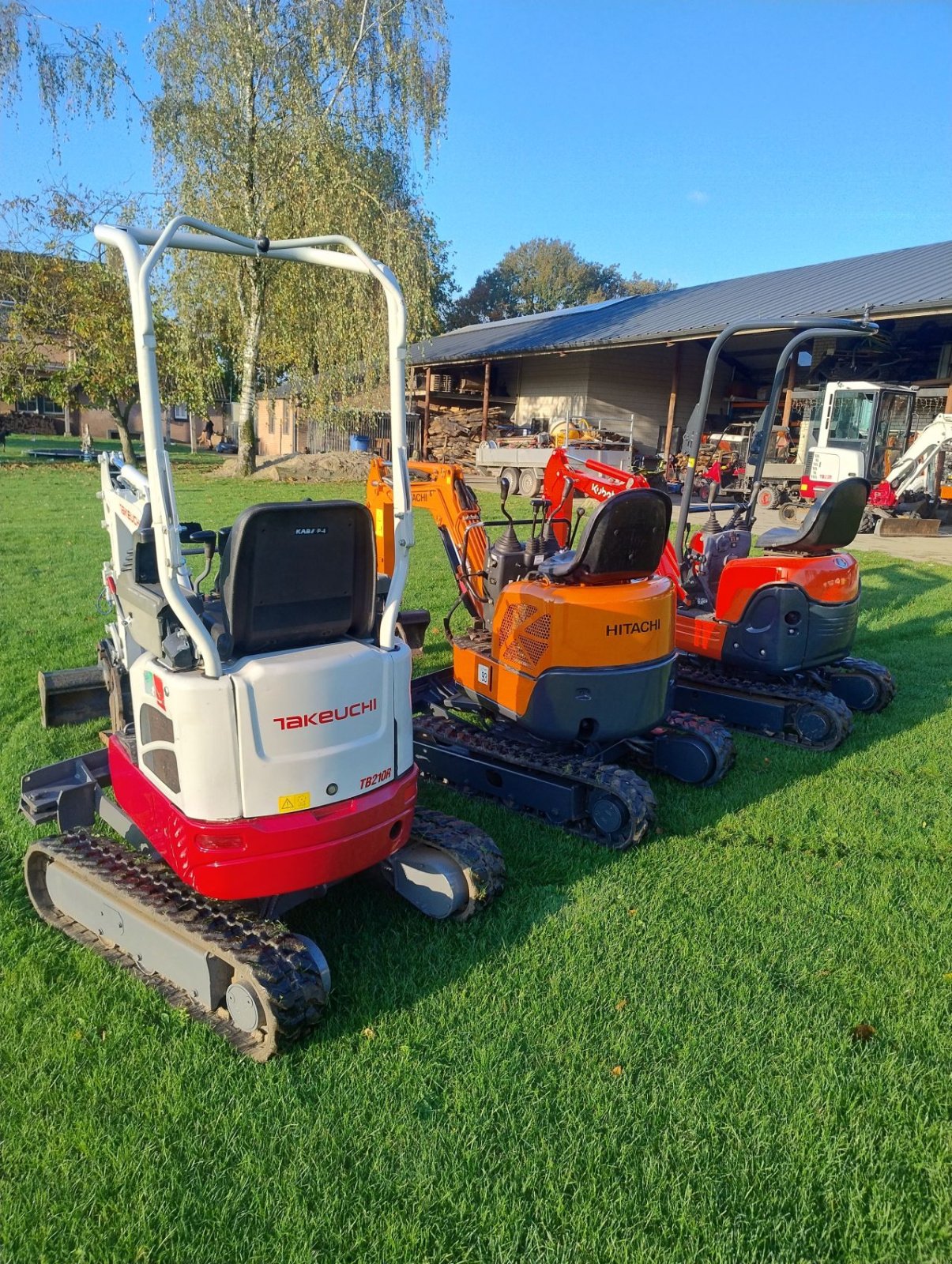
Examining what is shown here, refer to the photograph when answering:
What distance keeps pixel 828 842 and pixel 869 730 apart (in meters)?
2.13

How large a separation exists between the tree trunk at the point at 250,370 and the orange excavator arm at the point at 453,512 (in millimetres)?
17761

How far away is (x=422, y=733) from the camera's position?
5480 millimetres

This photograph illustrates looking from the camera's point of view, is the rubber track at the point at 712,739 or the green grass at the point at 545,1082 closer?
the green grass at the point at 545,1082

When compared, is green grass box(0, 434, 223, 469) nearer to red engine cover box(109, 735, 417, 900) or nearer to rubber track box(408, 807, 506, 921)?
rubber track box(408, 807, 506, 921)

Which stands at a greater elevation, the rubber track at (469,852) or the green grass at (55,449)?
the rubber track at (469,852)

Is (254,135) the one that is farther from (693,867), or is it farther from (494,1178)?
(494,1178)

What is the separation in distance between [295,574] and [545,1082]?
1951mm

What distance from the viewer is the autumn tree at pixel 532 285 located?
64.8m

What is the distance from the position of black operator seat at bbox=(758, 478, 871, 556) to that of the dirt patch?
1794 centimetres

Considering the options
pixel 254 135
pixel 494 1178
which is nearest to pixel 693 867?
pixel 494 1178

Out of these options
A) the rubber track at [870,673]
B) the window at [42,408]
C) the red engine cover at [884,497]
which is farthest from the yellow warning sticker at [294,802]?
the window at [42,408]

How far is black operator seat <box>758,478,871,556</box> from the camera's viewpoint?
251 inches

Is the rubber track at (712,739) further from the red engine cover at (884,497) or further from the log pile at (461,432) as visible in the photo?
the log pile at (461,432)

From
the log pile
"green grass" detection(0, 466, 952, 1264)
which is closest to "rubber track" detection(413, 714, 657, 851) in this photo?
"green grass" detection(0, 466, 952, 1264)
